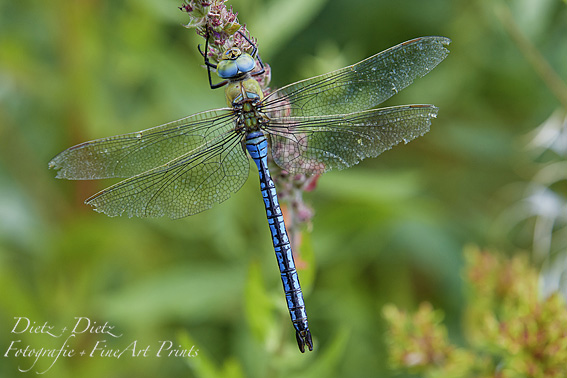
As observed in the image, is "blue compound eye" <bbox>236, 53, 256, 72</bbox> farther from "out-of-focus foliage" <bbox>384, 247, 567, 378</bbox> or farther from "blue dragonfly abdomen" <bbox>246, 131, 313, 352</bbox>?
"out-of-focus foliage" <bbox>384, 247, 567, 378</bbox>

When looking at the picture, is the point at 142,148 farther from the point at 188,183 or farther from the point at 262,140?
the point at 262,140

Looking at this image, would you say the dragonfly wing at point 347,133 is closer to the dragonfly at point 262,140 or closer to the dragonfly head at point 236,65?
the dragonfly at point 262,140

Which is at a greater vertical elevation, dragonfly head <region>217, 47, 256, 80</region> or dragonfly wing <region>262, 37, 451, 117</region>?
dragonfly wing <region>262, 37, 451, 117</region>

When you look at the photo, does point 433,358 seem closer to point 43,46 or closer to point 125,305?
point 125,305

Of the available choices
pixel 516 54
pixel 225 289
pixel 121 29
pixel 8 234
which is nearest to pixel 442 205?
pixel 516 54

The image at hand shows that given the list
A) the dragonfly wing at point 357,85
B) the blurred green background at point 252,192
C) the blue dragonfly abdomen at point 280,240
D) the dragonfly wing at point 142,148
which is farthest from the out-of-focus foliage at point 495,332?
the dragonfly wing at point 142,148

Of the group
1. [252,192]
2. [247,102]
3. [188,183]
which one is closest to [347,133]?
[247,102]

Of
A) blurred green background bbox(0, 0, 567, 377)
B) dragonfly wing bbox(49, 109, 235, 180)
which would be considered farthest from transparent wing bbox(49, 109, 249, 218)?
blurred green background bbox(0, 0, 567, 377)
